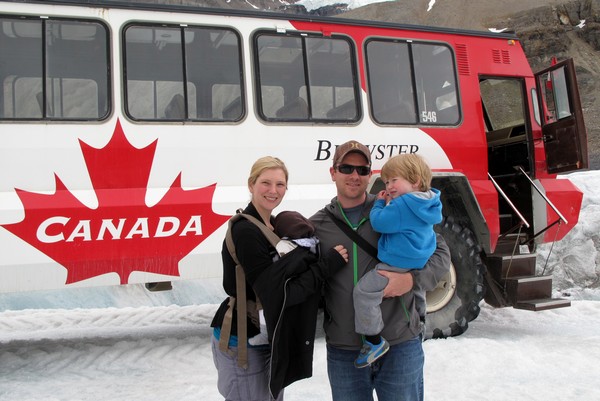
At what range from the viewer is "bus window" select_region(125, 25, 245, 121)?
15.0 feet

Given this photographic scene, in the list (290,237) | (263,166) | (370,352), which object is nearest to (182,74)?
(263,166)

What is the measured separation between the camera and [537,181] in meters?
5.79

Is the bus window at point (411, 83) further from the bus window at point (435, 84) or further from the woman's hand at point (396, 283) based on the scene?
the woman's hand at point (396, 283)

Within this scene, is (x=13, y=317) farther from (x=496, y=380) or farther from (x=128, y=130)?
(x=496, y=380)

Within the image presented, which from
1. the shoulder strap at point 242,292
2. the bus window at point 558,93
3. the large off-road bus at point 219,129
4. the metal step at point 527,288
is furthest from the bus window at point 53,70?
the bus window at point 558,93

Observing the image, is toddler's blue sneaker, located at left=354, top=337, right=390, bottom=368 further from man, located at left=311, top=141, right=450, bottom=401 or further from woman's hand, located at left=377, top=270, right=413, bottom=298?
woman's hand, located at left=377, top=270, right=413, bottom=298

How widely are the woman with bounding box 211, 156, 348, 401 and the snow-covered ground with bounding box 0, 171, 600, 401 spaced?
1.47 meters

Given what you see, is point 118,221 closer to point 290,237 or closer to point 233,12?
point 233,12

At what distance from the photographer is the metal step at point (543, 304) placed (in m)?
4.98

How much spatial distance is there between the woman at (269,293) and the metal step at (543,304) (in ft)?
11.1

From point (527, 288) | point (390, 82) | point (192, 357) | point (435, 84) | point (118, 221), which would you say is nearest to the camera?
point (118, 221)

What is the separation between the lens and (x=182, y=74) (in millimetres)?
4691

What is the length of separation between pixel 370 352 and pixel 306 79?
3.23 meters

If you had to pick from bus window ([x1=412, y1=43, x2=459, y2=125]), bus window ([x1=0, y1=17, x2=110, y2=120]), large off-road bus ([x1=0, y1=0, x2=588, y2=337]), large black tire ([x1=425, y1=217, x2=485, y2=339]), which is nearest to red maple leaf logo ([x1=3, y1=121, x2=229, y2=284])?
large off-road bus ([x1=0, y1=0, x2=588, y2=337])
